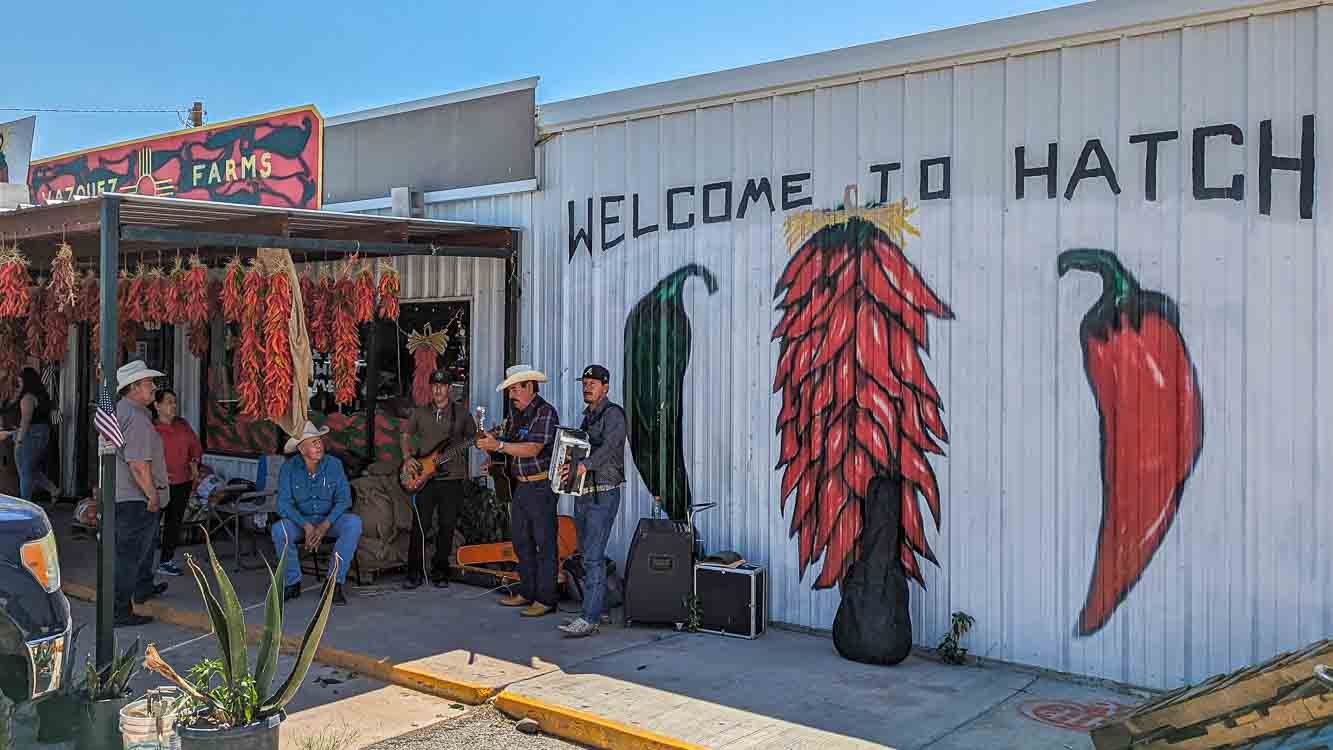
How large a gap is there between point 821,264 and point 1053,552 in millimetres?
2590

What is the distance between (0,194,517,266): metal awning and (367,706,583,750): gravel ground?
12.4 ft

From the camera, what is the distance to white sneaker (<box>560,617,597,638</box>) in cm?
830

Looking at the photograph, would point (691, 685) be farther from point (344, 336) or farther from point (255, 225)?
point (255, 225)

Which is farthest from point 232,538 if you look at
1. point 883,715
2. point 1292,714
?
point 1292,714

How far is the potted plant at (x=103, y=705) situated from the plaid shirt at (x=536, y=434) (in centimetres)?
361

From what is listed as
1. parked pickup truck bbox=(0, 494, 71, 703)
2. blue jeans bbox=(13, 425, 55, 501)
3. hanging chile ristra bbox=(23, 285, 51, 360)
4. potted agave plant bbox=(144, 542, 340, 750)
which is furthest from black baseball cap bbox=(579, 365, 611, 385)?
blue jeans bbox=(13, 425, 55, 501)

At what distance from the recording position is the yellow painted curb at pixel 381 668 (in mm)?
7121

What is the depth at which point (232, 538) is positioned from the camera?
12.3 meters

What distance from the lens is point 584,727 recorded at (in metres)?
6.42

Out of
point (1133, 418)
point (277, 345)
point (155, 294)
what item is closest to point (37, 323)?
point (155, 294)

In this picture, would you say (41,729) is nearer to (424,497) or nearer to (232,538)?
(424,497)

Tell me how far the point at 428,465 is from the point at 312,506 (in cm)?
103

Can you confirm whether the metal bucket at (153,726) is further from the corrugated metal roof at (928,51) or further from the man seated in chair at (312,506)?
the corrugated metal roof at (928,51)

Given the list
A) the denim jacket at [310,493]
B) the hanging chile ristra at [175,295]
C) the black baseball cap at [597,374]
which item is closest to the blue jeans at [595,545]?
the black baseball cap at [597,374]
